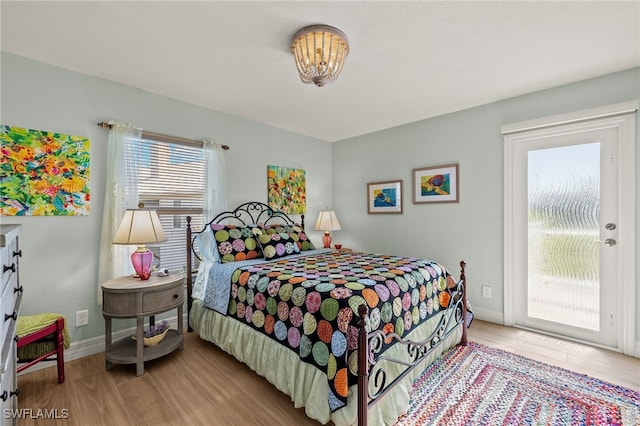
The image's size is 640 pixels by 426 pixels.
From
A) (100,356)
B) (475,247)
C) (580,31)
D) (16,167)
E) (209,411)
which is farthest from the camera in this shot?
(475,247)

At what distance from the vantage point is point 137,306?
2152mm

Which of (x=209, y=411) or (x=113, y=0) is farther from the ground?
(x=113, y=0)

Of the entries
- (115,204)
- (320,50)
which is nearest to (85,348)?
(115,204)

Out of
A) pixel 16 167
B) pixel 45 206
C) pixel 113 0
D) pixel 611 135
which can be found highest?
pixel 113 0

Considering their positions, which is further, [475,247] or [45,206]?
[475,247]

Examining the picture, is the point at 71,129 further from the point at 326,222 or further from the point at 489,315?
the point at 489,315

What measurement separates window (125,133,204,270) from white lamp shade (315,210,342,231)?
1703mm

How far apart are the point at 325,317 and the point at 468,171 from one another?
8.70ft

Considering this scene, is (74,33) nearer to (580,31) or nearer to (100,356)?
(100,356)

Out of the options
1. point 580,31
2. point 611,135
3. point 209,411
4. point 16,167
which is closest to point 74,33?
point 16,167

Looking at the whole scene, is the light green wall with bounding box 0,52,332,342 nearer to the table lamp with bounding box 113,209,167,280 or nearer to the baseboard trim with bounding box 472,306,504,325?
the table lamp with bounding box 113,209,167,280

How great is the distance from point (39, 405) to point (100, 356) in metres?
0.64

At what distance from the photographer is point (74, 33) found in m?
1.93

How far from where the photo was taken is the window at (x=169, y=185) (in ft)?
8.94
